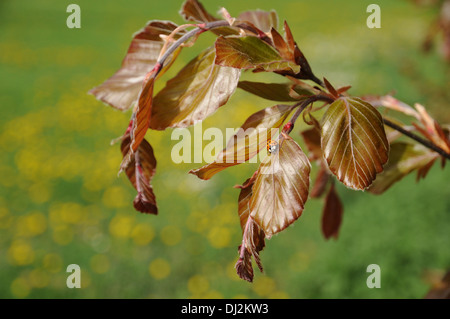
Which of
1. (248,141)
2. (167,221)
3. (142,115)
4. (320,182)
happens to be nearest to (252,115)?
(248,141)

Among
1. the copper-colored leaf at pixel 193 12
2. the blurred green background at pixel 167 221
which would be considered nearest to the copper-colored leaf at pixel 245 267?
the copper-colored leaf at pixel 193 12

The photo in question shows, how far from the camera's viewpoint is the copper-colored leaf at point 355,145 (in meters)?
0.65

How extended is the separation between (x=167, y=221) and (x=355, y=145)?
8.68 ft

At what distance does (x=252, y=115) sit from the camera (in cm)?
70

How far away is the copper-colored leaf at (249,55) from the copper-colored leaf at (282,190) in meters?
0.11

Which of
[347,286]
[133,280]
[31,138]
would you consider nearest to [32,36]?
[31,138]

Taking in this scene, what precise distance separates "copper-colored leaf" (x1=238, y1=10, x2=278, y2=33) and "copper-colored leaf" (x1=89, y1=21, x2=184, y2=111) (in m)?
0.16

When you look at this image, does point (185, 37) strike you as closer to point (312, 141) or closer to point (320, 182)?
point (312, 141)

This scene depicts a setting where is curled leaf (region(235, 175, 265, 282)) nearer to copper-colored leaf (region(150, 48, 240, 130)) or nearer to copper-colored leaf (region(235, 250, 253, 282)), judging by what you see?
copper-colored leaf (region(235, 250, 253, 282))

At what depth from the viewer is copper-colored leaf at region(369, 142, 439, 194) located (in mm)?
986

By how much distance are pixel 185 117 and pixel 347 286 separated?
6.63ft

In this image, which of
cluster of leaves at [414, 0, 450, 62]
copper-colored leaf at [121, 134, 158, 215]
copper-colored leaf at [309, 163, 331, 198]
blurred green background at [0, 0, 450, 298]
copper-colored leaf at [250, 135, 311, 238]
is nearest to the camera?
copper-colored leaf at [250, 135, 311, 238]

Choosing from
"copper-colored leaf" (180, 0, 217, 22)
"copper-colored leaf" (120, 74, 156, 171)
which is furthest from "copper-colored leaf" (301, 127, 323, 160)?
"copper-colored leaf" (120, 74, 156, 171)
